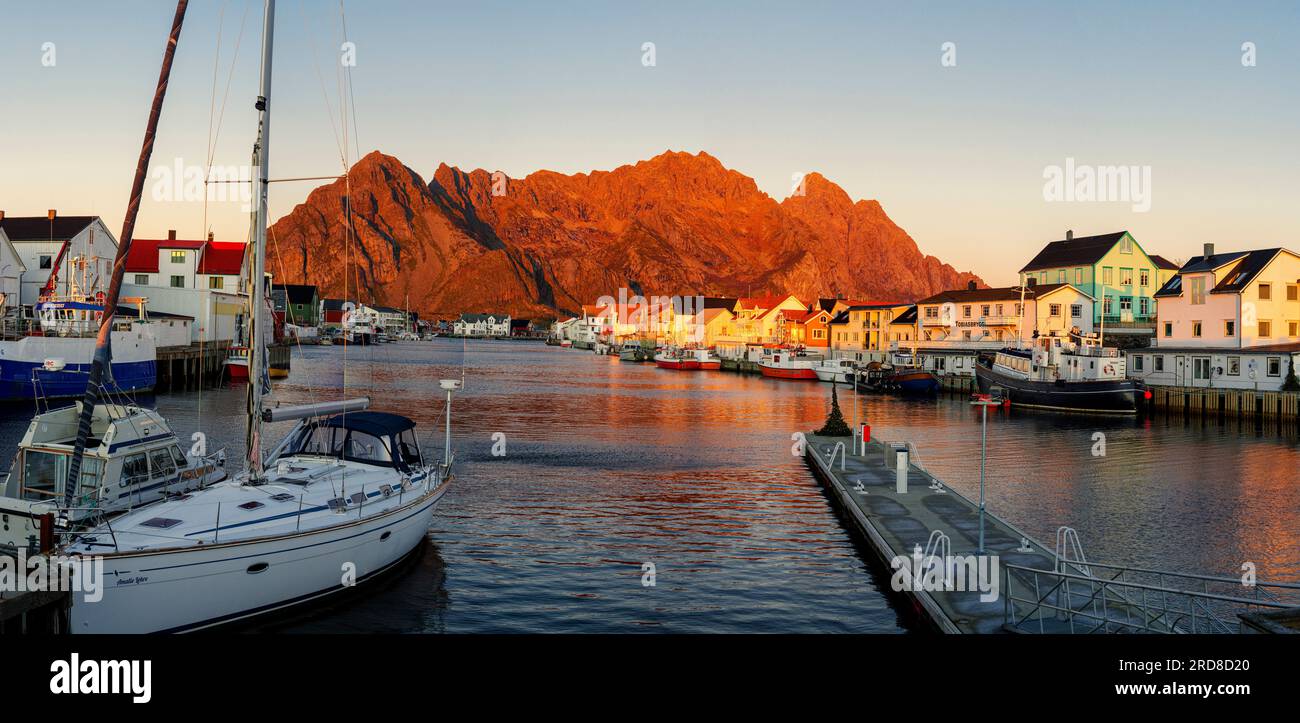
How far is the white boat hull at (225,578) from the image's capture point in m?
16.3

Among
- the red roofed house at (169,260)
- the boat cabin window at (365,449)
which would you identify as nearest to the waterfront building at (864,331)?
the red roofed house at (169,260)

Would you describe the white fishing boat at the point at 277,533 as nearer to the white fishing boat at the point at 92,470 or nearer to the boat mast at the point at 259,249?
the boat mast at the point at 259,249

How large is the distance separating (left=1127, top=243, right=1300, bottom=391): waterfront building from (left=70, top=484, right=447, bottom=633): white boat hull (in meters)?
78.2

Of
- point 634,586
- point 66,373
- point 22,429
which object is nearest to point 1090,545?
point 634,586

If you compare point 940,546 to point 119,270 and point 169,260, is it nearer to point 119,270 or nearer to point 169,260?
point 119,270

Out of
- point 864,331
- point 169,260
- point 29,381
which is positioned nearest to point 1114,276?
point 864,331

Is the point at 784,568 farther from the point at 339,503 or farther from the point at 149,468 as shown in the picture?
the point at 149,468

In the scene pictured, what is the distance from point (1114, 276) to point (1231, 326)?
39462 millimetres

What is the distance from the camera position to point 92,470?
22.2 meters

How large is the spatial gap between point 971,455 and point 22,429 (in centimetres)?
5592

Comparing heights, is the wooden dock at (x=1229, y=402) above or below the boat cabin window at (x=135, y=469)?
below

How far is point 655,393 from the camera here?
4099 inches

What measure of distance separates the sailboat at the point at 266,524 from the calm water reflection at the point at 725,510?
1.42 metres
